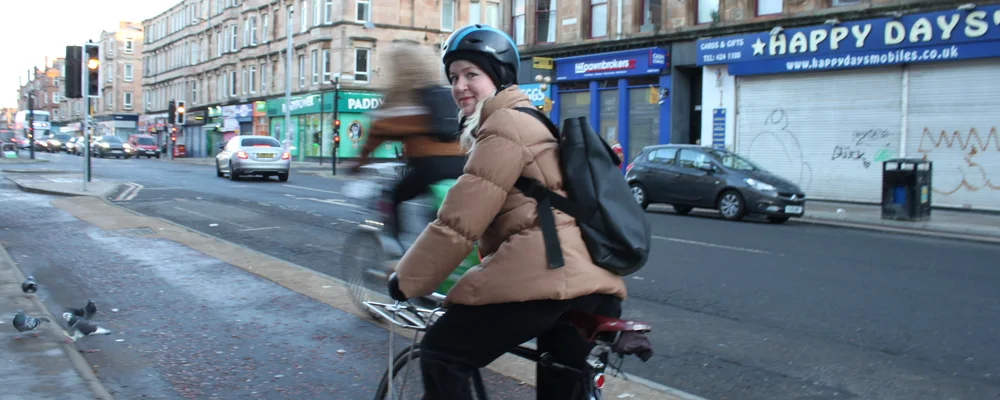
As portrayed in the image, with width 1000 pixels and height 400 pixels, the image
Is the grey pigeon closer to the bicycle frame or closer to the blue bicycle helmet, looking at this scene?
the bicycle frame

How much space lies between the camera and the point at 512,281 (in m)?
2.43

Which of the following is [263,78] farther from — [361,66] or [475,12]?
[475,12]

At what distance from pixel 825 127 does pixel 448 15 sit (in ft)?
105

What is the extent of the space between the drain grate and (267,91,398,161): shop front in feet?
110

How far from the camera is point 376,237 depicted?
6.21 m

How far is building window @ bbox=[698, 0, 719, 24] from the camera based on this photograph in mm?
24469

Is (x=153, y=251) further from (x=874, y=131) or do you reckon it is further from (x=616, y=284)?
(x=874, y=131)

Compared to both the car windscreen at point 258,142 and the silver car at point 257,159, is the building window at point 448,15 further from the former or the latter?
the silver car at point 257,159

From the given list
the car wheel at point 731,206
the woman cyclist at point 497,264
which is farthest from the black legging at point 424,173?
the car wheel at point 731,206

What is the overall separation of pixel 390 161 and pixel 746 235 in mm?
7911

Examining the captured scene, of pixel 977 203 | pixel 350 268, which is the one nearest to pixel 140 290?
pixel 350 268

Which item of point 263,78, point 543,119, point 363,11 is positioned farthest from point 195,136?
point 543,119

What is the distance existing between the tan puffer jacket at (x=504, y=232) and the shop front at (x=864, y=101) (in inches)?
746

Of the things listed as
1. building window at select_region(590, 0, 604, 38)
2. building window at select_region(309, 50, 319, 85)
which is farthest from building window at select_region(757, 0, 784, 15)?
building window at select_region(309, 50, 319, 85)
